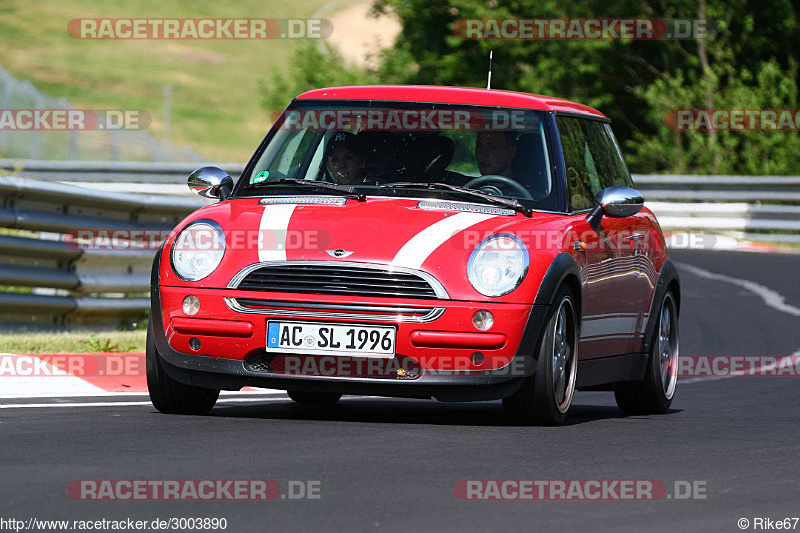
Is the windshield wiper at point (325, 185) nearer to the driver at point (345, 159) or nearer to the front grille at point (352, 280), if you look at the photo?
the driver at point (345, 159)

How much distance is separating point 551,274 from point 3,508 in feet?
11.0

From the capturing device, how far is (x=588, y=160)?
9156mm

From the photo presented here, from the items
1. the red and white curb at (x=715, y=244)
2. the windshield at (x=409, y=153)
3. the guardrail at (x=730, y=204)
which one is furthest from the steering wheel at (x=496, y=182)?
the guardrail at (x=730, y=204)

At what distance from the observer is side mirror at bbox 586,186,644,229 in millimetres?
8484

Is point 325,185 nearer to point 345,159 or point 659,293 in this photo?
point 345,159

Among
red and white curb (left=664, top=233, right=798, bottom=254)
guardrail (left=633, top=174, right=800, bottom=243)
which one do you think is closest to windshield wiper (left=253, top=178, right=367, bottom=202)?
red and white curb (left=664, top=233, right=798, bottom=254)

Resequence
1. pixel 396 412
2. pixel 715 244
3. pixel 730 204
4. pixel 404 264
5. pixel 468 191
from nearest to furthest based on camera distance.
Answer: pixel 404 264 → pixel 468 191 → pixel 396 412 → pixel 715 244 → pixel 730 204

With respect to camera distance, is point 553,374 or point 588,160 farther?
point 588,160

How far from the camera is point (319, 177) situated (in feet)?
28.2

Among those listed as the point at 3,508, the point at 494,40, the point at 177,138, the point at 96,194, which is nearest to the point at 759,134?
the point at 494,40

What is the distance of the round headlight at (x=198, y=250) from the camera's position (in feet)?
25.1

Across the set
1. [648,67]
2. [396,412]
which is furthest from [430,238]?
[648,67]

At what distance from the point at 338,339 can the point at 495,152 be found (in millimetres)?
1638

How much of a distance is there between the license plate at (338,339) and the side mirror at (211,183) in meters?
1.41
